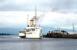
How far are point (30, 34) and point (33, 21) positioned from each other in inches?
475

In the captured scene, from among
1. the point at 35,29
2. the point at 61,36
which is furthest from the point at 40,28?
the point at 61,36

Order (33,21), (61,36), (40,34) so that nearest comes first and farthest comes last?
(40,34), (33,21), (61,36)

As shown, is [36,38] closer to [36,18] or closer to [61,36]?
[36,18]

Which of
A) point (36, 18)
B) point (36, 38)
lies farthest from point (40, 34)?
point (36, 18)

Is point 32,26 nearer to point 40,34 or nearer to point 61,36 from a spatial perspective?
point 40,34

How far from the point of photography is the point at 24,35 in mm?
162500

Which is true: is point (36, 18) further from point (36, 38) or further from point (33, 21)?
point (36, 38)

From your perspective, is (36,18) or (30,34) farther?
Answer: (36,18)

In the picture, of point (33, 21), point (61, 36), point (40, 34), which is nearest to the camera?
point (40, 34)

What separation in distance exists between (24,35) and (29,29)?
3978 mm

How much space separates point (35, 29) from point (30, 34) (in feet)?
11.3

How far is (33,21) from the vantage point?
167m

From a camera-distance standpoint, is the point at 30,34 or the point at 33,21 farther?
the point at 33,21

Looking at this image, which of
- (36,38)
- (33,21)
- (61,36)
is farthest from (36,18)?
(61,36)
